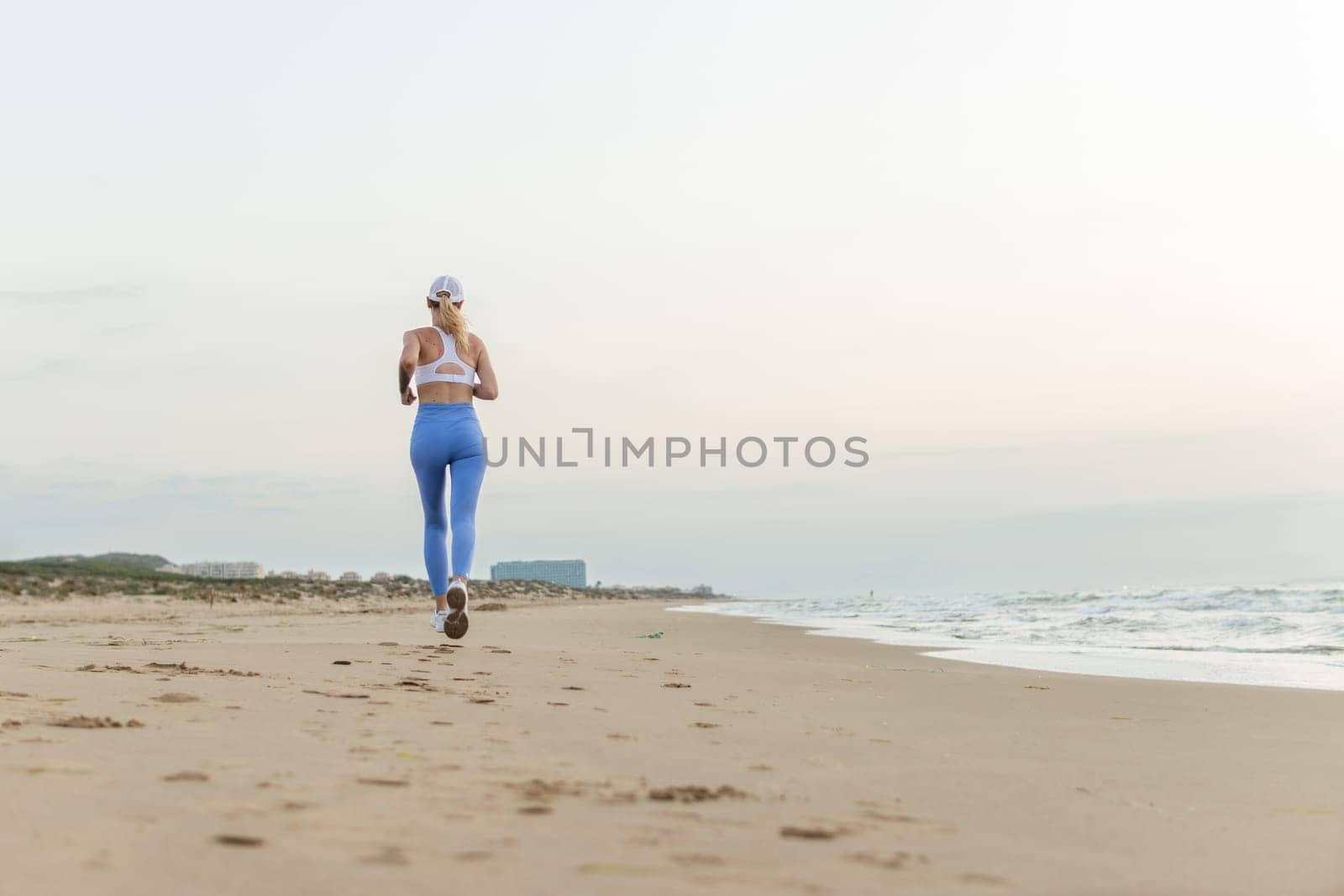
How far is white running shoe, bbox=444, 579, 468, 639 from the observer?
7180 millimetres

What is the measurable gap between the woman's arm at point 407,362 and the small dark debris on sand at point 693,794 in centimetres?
482

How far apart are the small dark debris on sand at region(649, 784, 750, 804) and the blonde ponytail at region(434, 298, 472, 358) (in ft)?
16.1

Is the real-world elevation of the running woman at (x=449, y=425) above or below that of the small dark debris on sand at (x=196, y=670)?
above

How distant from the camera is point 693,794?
2.86 meters

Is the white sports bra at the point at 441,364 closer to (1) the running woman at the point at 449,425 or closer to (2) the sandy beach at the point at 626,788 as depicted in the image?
(1) the running woman at the point at 449,425

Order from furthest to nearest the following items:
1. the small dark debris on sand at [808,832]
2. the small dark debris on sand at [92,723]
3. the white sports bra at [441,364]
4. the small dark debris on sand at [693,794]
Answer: the white sports bra at [441,364]
the small dark debris on sand at [92,723]
the small dark debris on sand at [693,794]
the small dark debris on sand at [808,832]

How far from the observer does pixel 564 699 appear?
5035mm

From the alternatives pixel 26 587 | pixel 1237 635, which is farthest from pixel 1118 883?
pixel 26 587

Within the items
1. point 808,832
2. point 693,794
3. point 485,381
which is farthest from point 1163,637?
point 808,832

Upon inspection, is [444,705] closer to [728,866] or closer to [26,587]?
[728,866]

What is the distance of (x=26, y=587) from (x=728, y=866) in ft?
85.3

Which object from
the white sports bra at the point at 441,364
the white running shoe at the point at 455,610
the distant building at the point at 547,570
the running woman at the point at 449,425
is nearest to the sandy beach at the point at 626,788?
the white running shoe at the point at 455,610

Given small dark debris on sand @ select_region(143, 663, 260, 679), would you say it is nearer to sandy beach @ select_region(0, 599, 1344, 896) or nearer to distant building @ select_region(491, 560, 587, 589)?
sandy beach @ select_region(0, 599, 1344, 896)

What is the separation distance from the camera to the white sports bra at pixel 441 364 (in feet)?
24.0
